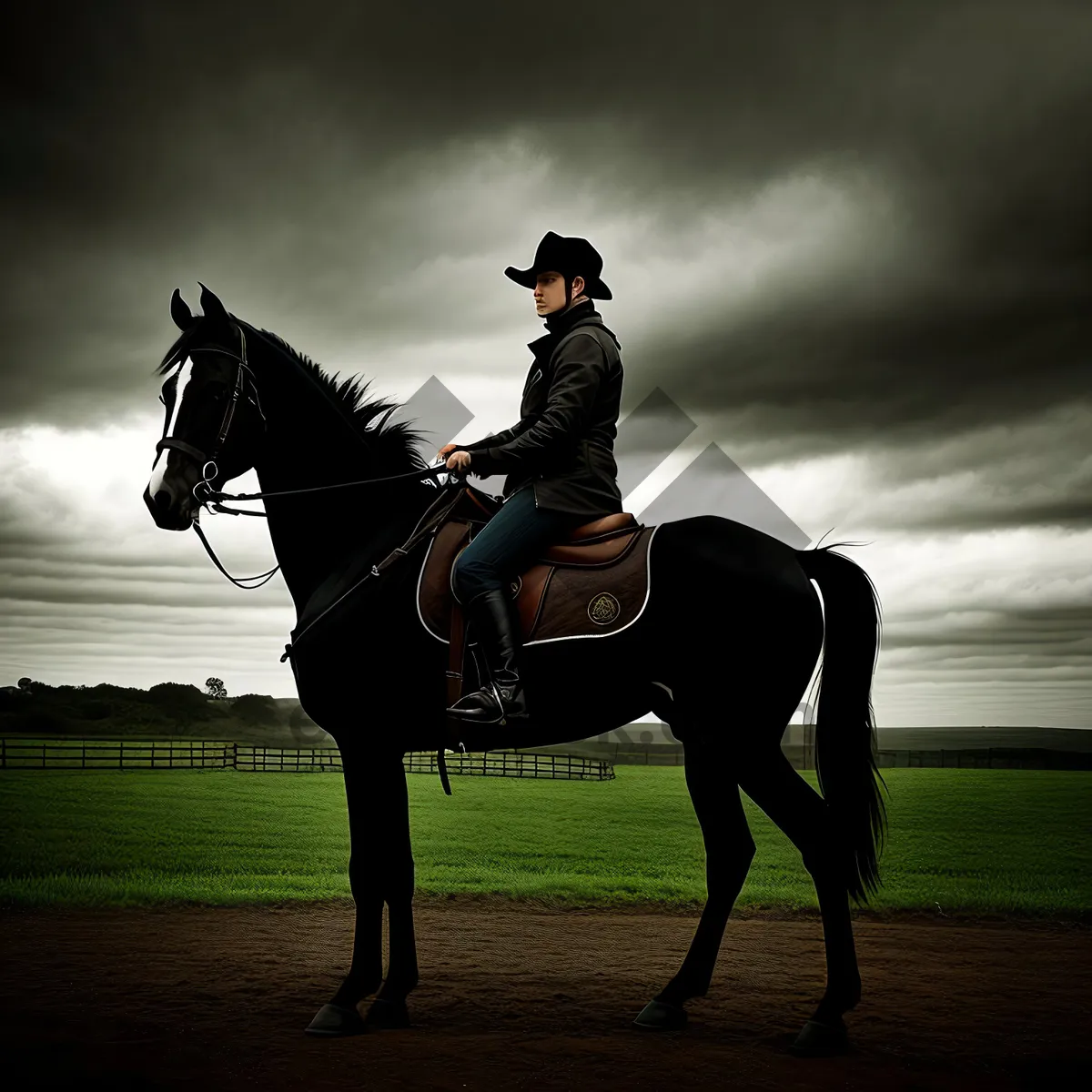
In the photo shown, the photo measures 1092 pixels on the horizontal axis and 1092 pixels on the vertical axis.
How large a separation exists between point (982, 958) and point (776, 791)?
3.88m

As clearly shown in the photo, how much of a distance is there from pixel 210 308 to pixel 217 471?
39.9 inches

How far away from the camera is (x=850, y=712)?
5867 mm

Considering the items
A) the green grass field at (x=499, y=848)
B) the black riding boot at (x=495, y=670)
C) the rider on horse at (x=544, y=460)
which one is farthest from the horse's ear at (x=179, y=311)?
the green grass field at (x=499, y=848)

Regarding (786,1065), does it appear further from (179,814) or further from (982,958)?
(179,814)

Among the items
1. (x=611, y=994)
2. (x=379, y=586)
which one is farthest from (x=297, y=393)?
(x=611, y=994)

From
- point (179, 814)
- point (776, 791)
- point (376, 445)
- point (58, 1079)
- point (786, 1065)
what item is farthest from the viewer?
point (179, 814)

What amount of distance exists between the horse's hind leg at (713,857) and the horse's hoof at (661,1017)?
0.26 feet

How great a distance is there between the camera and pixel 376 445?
20.7 ft

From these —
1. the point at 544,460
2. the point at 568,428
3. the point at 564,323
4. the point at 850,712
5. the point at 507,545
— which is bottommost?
the point at 850,712

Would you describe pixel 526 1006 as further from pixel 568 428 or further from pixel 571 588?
pixel 568 428

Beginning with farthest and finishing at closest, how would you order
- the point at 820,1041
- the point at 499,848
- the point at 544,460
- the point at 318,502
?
the point at 499,848
the point at 318,502
the point at 544,460
the point at 820,1041

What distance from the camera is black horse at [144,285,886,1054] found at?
5500mm

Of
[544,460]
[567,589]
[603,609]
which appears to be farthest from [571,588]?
[544,460]

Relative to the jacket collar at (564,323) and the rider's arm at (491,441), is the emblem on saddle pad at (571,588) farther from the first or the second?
the jacket collar at (564,323)
